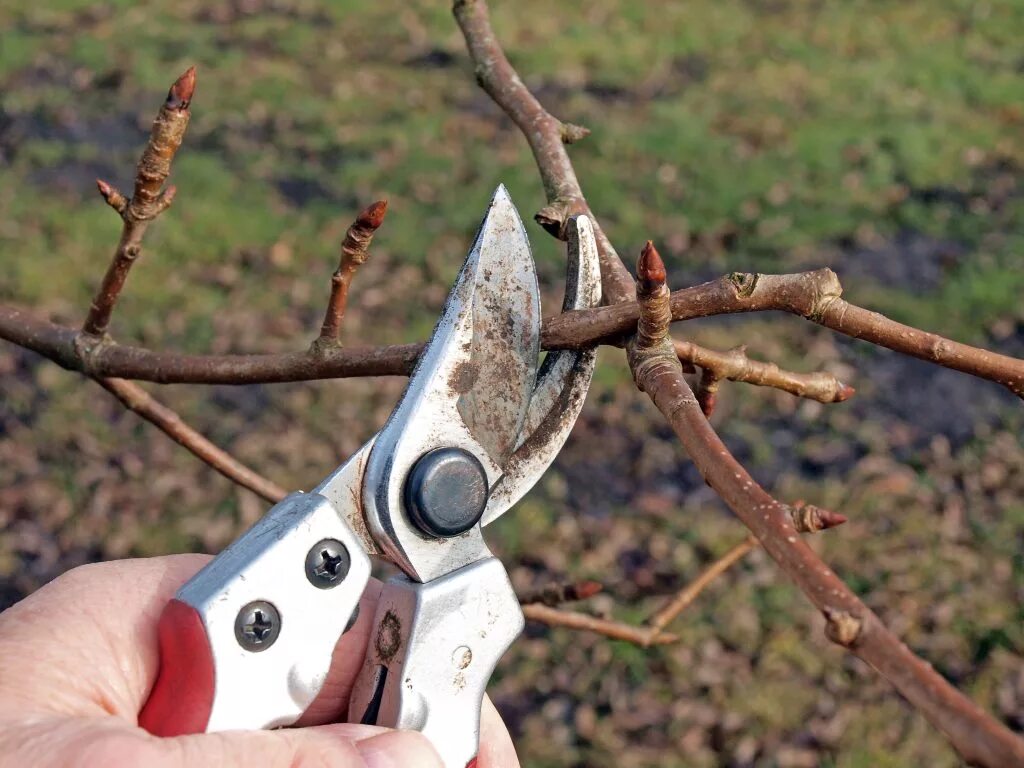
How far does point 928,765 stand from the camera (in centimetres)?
486

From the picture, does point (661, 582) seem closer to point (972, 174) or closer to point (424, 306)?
point (424, 306)

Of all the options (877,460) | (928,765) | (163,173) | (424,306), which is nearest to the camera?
(163,173)

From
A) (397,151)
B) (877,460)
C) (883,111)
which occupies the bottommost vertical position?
(877,460)

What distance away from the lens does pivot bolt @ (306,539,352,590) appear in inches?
77.4

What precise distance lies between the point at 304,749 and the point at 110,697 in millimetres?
337

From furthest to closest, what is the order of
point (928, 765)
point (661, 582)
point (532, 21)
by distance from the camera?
point (532, 21) → point (661, 582) → point (928, 765)

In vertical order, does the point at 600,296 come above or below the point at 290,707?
above

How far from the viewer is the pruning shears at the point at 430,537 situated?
194 cm

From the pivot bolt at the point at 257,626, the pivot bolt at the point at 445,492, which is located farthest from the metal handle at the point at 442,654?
the pivot bolt at the point at 257,626

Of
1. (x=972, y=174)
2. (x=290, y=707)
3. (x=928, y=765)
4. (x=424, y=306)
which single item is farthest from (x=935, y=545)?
(x=290, y=707)

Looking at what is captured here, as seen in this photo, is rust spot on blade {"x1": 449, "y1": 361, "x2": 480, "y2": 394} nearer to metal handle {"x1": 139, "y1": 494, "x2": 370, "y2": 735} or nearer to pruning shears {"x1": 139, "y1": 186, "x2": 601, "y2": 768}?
pruning shears {"x1": 139, "y1": 186, "x2": 601, "y2": 768}

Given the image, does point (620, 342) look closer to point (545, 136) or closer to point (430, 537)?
point (430, 537)

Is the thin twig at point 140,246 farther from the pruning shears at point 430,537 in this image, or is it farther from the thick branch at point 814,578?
the thick branch at point 814,578

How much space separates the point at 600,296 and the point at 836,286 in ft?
1.72
